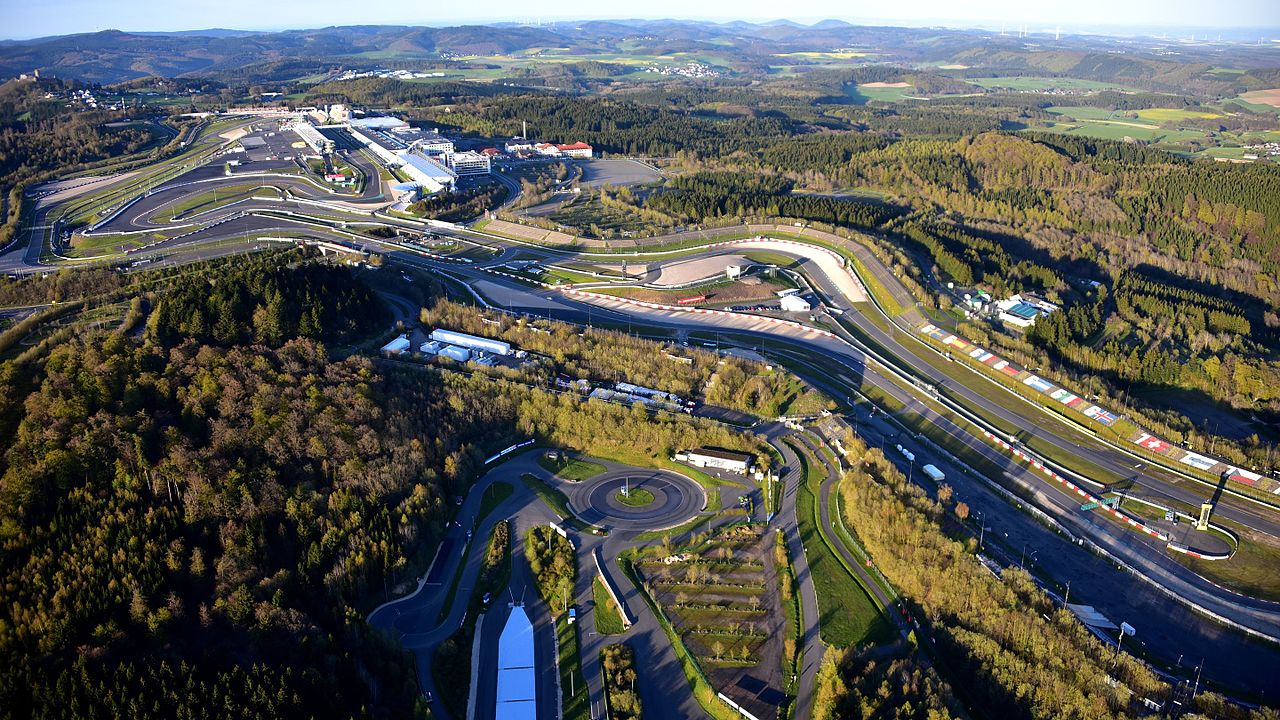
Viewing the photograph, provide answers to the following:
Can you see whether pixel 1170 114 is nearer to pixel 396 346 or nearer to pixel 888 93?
pixel 888 93

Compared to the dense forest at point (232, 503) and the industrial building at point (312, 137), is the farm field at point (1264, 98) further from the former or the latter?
the dense forest at point (232, 503)

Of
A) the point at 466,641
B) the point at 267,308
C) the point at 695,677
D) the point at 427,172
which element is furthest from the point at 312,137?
the point at 695,677

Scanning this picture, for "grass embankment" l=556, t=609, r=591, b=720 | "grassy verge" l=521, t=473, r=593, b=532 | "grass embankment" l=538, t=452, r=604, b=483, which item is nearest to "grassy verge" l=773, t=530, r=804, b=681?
"grass embankment" l=556, t=609, r=591, b=720

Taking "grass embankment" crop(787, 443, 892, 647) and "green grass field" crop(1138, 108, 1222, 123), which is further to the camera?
"green grass field" crop(1138, 108, 1222, 123)

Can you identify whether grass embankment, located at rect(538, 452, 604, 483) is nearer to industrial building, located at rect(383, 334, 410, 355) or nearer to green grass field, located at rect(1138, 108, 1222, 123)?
industrial building, located at rect(383, 334, 410, 355)

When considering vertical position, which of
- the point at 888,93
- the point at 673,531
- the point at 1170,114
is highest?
the point at 888,93

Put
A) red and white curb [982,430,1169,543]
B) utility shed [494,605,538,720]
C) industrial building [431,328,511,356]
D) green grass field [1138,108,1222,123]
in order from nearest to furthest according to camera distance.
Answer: utility shed [494,605,538,720] → red and white curb [982,430,1169,543] → industrial building [431,328,511,356] → green grass field [1138,108,1222,123]

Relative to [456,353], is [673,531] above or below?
below
